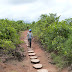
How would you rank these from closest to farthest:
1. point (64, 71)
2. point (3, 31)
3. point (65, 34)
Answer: point (64, 71) → point (3, 31) → point (65, 34)

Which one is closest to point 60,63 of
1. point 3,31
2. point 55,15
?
point 3,31

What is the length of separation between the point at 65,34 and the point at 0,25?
13.8 ft

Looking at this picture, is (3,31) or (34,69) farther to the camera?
(3,31)

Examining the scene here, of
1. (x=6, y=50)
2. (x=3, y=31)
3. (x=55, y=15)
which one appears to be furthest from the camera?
(x=55, y=15)

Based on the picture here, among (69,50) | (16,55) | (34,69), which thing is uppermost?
(69,50)

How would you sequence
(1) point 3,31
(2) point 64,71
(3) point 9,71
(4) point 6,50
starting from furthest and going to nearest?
1. (1) point 3,31
2. (4) point 6,50
3. (2) point 64,71
4. (3) point 9,71

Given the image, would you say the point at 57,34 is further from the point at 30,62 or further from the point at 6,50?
the point at 6,50

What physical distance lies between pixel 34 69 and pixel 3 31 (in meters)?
2.86

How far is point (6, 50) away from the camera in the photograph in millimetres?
5496

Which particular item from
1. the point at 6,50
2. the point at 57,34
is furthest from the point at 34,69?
the point at 57,34

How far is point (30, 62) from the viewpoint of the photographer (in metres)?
6.62

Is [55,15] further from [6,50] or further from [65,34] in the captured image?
[6,50]

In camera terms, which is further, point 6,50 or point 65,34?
point 65,34

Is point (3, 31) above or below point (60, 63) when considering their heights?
above
